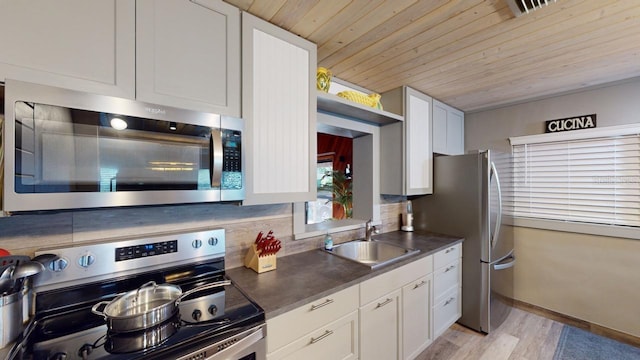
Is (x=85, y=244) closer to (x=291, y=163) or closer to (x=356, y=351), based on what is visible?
(x=291, y=163)

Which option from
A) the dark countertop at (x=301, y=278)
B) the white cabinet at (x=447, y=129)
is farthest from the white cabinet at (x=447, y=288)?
the white cabinet at (x=447, y=129)

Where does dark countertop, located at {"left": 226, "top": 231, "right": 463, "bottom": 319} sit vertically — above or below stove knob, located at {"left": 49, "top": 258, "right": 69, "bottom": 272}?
below

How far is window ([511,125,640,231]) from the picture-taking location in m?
2.27

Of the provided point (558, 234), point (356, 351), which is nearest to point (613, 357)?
point (558, 234)

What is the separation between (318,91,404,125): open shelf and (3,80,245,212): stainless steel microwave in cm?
77

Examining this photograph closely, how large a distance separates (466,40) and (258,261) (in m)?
1.93

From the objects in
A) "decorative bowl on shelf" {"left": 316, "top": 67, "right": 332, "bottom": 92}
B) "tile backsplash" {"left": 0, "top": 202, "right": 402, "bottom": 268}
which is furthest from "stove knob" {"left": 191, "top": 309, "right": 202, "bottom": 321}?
"decorative bowl on shelf" {"left": 316, "top": 67, "right": 332, "bottom": 92}

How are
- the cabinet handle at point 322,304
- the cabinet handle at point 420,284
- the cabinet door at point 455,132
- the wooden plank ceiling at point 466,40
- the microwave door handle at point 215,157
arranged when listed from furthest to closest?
the cabinet door at point 455,132 < the cabinet handle at point 420,284 < the wooden plank ceiling at point 466,40 < the cabinet handle at point 322,304 < the microwave door handle at point 215,157

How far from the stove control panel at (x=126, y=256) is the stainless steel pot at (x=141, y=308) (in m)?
0.15

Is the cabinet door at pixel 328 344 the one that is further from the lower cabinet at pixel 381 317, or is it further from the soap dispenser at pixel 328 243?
the soap dispenser at pixel 328 243

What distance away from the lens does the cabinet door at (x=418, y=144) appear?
238cm

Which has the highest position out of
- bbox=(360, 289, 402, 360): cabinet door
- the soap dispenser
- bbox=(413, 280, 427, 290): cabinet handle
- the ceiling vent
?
the ceiling vent

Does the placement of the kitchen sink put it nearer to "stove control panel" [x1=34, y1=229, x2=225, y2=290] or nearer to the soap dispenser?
the soap dispenser

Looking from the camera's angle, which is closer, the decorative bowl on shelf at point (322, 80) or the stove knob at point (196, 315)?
the stove knob at point (196, 315)
